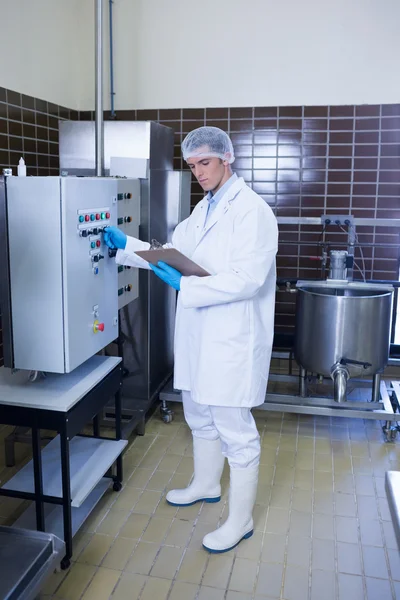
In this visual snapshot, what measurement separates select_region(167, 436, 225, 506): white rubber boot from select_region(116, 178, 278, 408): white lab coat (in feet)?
0.99

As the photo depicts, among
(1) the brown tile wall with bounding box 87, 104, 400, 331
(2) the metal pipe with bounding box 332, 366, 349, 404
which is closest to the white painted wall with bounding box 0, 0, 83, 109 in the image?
(1) the brown tile wall with bounding box 87, 104, 400, 331

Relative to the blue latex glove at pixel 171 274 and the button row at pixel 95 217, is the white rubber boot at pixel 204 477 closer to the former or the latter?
the blue latex glove at pixel 171 274

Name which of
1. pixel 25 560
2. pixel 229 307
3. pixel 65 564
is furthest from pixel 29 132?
pixel 25 560

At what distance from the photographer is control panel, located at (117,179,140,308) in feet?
7.59

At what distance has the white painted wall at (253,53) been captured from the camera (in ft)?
11.4

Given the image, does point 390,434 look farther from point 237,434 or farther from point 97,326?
point 97,326

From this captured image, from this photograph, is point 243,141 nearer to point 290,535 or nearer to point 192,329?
point 192,329

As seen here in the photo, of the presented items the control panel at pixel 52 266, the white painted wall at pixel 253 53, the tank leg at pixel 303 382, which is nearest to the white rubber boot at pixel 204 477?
the control panel at pixel 52 266

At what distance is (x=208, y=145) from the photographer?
74.0 inches

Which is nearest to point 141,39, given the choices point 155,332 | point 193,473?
point 155,332

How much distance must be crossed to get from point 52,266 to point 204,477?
1040 mm

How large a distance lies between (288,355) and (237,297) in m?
1.88

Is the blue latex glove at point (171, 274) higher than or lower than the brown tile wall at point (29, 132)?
lower

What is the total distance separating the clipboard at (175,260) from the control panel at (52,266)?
8.4 inches
